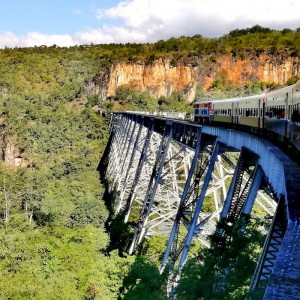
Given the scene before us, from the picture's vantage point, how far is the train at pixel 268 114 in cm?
1135

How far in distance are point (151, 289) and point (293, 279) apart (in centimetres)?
1039

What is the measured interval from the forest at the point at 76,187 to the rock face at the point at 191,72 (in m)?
1.63

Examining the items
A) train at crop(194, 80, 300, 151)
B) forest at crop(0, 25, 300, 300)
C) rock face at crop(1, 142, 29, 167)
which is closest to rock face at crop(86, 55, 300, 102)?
forest at crop(0, 25, 300, 300)

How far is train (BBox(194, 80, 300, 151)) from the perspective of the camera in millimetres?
11352

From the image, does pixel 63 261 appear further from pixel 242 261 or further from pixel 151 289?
pixel 242 261

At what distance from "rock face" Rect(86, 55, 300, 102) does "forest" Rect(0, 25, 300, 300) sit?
5.35 ft

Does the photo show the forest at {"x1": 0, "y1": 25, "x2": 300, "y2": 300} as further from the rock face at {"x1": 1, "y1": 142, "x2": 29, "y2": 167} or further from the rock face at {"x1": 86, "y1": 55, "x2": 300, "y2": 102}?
the rock face at {"x1": 86, "y1": 55, "x2": 300, "y2": 102}

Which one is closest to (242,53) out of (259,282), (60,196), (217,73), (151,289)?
(217,73)

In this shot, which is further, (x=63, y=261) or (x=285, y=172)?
(x=63, y=261)

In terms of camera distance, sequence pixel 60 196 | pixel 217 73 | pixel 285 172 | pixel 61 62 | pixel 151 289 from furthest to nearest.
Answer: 1. pixel 61 62
2. pixel 217 73
3. pixel 60 196
4. pixel 151 289
5. pixel 285 172

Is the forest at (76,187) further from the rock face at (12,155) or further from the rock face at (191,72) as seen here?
the rock face at (191,72)

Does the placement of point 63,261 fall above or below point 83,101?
below

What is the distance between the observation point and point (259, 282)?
5.87m

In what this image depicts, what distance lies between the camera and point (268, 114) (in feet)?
48.6
